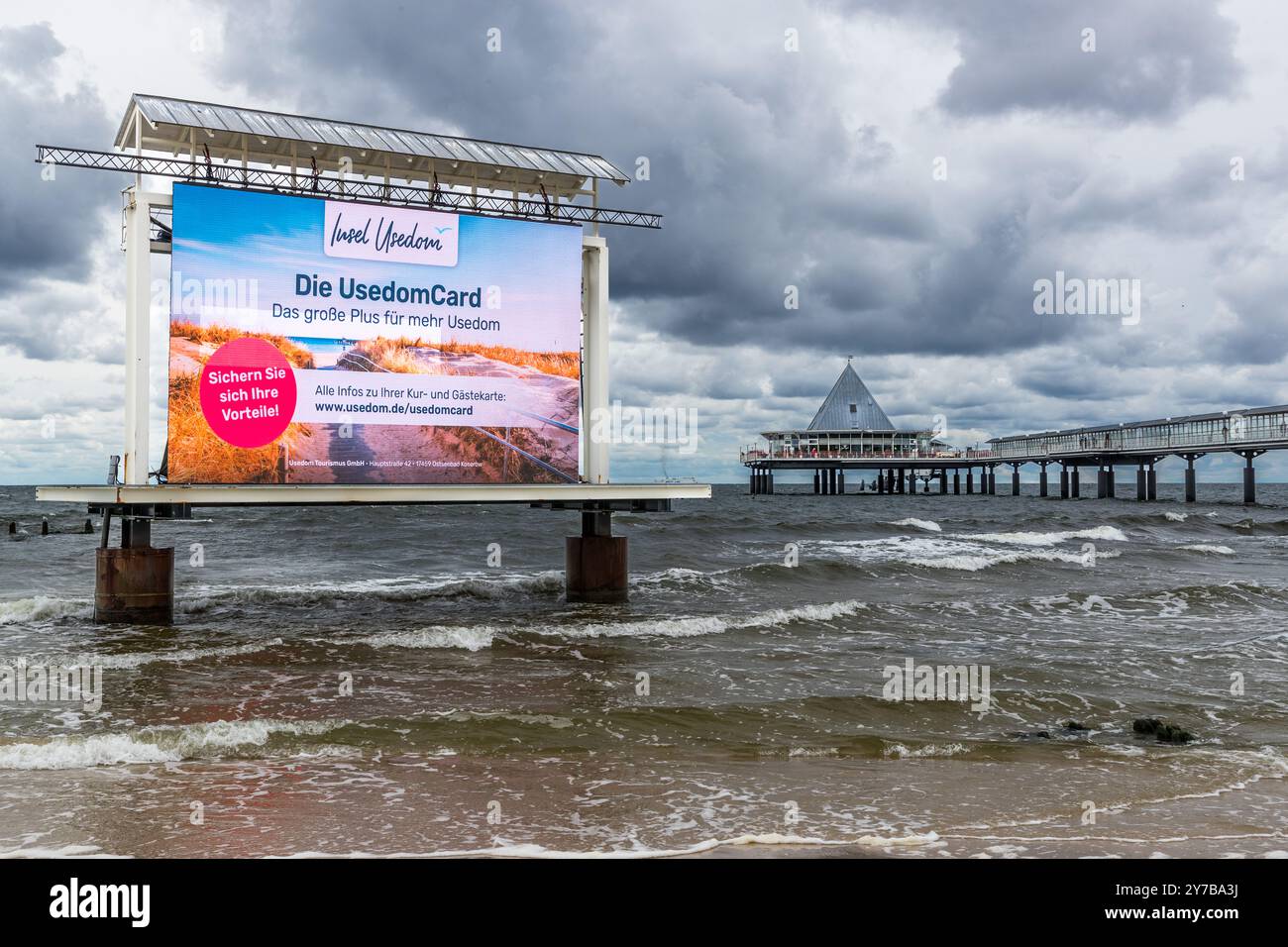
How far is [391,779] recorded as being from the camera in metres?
8.07

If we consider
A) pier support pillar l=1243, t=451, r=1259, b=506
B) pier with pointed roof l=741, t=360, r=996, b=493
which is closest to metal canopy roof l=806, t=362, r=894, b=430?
pier with pointed roof l=741, t=360, r=996, b=493

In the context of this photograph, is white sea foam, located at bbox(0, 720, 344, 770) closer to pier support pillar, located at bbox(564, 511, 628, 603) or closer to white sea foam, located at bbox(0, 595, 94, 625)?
white sea foam, located at bbox(0, 595, 94, 625)

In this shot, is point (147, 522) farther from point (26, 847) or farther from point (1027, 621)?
point (1027, 621)

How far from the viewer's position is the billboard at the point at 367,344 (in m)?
16.5

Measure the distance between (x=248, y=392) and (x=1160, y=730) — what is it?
15.0 m

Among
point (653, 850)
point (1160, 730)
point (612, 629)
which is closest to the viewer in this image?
point (653, 850)

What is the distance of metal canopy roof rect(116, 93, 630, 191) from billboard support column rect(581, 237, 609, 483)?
1596mm

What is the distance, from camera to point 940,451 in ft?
345

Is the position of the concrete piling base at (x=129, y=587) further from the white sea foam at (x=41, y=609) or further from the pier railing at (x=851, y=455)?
the pier railing at (x=851, y=455)

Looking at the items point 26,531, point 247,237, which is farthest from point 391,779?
point 26,531

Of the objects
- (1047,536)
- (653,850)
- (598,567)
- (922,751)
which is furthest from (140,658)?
(1047,536)

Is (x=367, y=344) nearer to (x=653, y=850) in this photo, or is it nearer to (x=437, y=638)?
(x=437, y=638)
